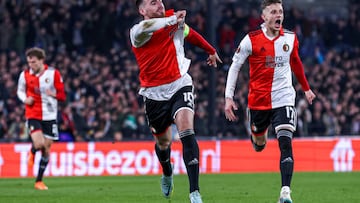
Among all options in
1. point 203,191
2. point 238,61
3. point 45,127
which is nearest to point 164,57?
point 238,61

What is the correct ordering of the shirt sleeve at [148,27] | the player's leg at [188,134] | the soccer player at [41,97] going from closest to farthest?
the player's leg at [188,134] → the shirt sleeve at [148,27] → the soccer player at [41,97]

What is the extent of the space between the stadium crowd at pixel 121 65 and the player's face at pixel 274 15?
495 inches

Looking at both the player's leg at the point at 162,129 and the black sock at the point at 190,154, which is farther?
the player's leg at the point at 162,129

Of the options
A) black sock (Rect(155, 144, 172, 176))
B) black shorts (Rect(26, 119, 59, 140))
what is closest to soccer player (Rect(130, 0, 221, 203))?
black sock (Rect(155, 144, 172, 176))

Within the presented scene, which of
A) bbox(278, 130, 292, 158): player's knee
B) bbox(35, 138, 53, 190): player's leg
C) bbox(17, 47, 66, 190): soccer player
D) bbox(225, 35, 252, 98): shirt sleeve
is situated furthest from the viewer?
bbox(17, 47, 66, 190): soccer player

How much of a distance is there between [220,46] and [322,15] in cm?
625

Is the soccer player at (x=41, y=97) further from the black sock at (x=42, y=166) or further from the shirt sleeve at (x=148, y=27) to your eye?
the shirt sleeve at (x=148, y=27)

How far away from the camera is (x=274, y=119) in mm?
12242

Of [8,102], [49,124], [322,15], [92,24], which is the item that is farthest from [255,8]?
[49,124]

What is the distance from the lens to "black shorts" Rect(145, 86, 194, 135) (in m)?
11.3

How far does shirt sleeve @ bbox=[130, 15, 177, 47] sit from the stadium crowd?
13.0 m

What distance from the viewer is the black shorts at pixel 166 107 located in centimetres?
1129

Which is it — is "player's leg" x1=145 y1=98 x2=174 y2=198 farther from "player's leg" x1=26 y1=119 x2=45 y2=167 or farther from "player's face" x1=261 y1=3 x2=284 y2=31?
"player's leg" x1=26 y1=119 x2=45 y2=167

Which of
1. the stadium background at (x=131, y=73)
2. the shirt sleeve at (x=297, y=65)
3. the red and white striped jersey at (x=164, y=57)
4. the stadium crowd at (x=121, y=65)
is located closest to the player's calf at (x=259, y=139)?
the shirt sleeve at (x=297, y=65)
